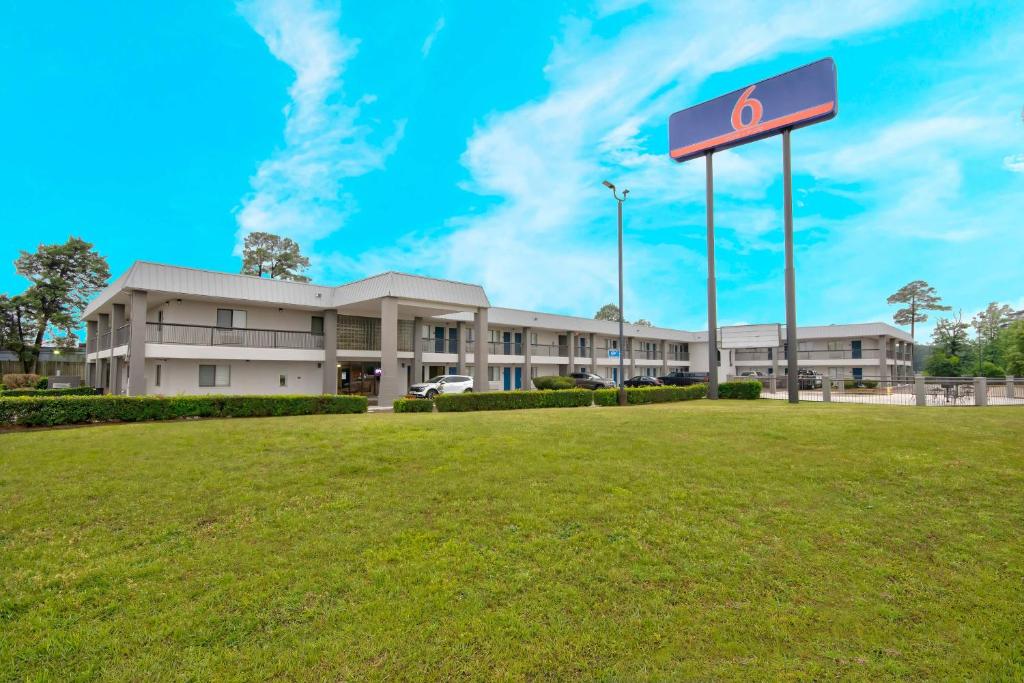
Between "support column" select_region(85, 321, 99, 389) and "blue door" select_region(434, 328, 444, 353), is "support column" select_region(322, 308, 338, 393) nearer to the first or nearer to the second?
"blue door" select_region(434, 328, 444, 353)

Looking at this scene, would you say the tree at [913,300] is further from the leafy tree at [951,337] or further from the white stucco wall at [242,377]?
the white stucco wall at [242,377]

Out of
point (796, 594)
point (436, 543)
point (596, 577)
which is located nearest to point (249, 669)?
point (436, 543)

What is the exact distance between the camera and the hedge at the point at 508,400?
18.6m

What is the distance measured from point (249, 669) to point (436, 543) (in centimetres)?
224

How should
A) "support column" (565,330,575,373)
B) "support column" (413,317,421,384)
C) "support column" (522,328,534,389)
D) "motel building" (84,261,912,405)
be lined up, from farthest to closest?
"support column" (565,330,575,373), "support column" (522,328,534,389), "support column" (413,317,421,384), "motel building" (84,261,912,405)

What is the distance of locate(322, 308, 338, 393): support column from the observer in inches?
1067

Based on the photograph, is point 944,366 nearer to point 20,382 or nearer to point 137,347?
point 137,347

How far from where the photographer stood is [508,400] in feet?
65.5

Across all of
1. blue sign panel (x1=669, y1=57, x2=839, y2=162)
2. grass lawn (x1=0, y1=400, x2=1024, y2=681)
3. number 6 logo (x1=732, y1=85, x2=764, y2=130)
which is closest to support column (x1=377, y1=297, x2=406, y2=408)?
grass lawn (x1=0, y1=400, x2=1024, y2=681)

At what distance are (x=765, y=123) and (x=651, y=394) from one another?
13.9 metres

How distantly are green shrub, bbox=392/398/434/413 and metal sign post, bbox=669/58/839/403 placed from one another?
15755 millimetres

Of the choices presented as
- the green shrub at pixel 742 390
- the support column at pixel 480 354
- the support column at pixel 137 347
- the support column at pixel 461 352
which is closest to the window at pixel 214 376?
the support column at pixel 137 347

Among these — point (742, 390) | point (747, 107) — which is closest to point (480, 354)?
point (742, 390)

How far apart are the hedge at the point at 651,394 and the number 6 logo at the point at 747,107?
13.4 meters
